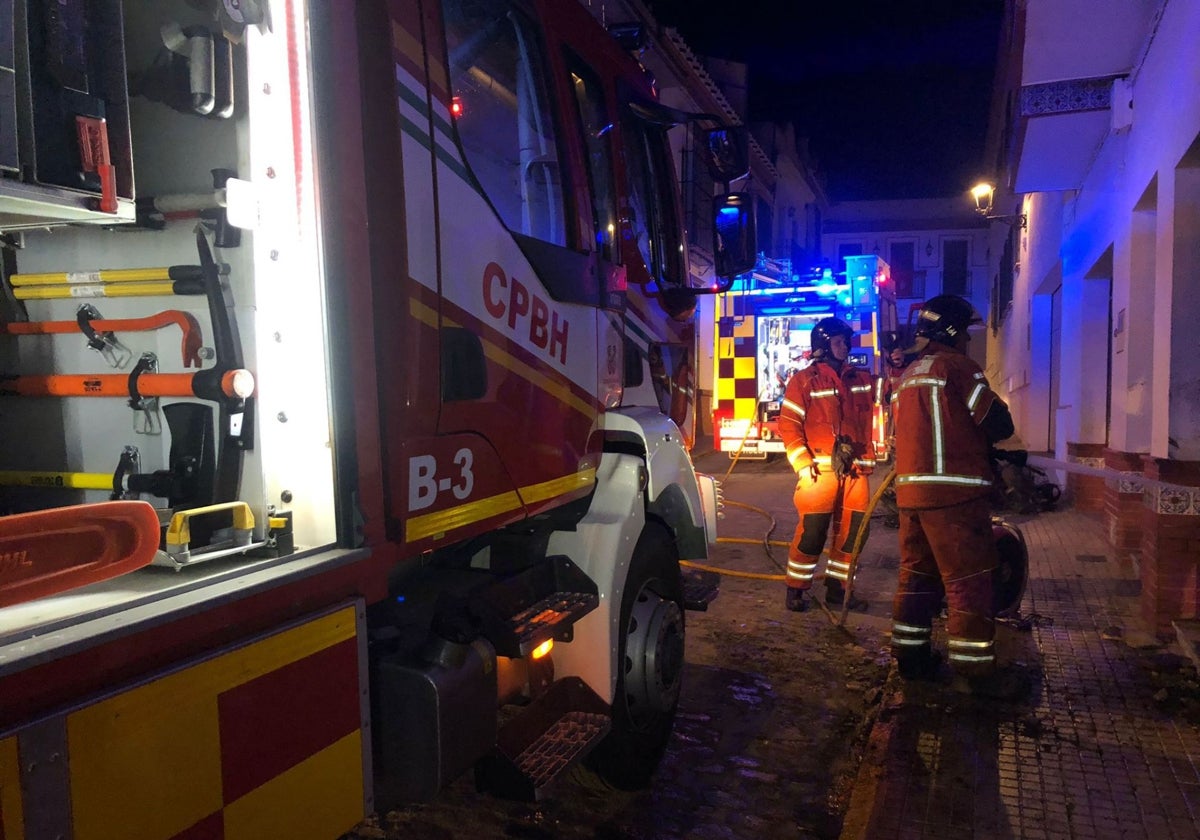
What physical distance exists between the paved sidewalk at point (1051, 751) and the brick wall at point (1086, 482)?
275cm

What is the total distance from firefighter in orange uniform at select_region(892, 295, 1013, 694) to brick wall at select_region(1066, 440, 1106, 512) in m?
3.56

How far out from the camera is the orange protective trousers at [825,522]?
520cm

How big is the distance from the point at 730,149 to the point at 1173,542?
9.94ft

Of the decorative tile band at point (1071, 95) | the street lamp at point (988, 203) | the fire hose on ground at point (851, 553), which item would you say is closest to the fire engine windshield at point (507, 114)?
the fire hose on ground at point (851, 553)

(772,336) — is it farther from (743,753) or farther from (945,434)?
(743,753)

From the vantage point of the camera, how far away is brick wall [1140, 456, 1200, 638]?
4.20 m

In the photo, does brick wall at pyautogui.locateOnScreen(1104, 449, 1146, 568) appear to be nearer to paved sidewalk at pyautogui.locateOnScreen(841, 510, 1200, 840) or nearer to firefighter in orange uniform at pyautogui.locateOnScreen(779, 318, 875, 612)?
paved sidewalk at pyautogui.locateOnScreen(841, 510, 1200, 840)

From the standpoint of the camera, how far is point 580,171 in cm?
289

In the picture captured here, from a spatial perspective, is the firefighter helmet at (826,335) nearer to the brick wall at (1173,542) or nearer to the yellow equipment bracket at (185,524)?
the brick wall at (1173,542)

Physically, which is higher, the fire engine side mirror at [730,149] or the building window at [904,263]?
the building window at [904,263]

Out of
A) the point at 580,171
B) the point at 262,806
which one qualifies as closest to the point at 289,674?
the point at 262,806

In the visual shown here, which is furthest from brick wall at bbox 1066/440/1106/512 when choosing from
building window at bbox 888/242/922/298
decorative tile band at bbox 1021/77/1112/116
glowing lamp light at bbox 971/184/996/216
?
building window at bbox 888/242/922/298

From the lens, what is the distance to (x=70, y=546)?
129 centimetres

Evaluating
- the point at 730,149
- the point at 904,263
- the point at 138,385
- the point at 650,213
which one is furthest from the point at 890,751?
the point at 904,263
